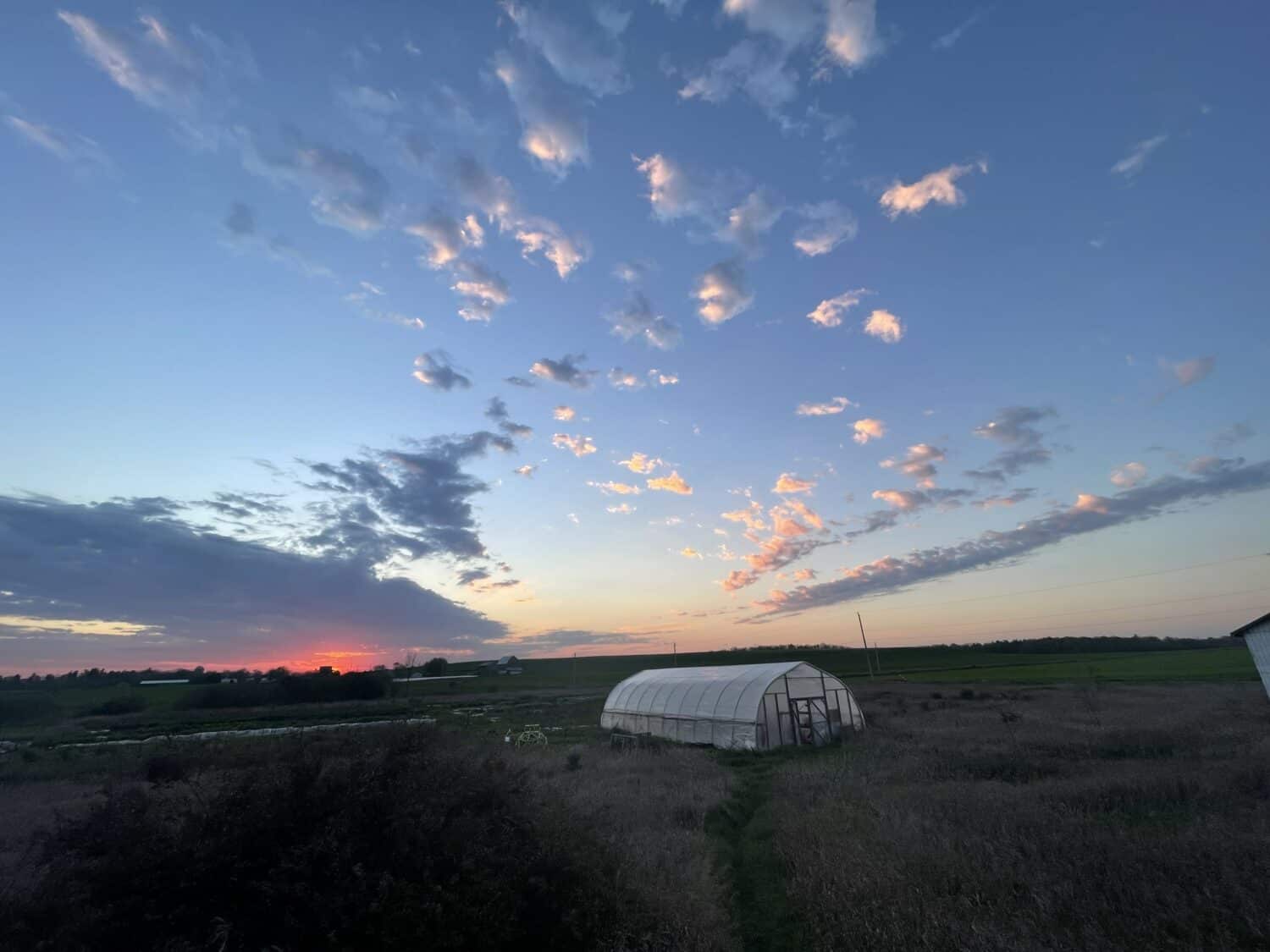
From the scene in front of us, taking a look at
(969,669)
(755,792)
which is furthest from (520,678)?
(755,792)

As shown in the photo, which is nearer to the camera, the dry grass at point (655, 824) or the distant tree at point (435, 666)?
the dry grass at point (655, 824)

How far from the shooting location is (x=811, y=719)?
32656 mm

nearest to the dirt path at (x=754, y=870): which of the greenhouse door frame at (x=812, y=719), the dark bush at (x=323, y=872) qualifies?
the dark bush at (x=323, y=872)

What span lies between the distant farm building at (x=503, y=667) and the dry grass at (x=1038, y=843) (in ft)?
456

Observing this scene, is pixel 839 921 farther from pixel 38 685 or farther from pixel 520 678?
pixel 38 685

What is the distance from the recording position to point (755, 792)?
1958cm

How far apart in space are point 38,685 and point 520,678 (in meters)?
87.5

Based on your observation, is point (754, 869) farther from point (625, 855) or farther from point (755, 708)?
point (755, 708)

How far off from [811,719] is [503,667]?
5394 inches

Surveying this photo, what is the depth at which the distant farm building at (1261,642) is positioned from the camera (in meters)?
30.4

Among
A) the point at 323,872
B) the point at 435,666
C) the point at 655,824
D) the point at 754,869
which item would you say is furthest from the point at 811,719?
the point at 435,666

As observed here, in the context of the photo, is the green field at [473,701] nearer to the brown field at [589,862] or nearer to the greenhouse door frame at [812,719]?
the greenhouse door frame at [812,719]

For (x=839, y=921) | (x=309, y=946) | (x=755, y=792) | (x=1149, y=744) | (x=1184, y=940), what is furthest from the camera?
(x=1149, y=744)

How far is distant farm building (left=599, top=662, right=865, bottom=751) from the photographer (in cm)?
3144
